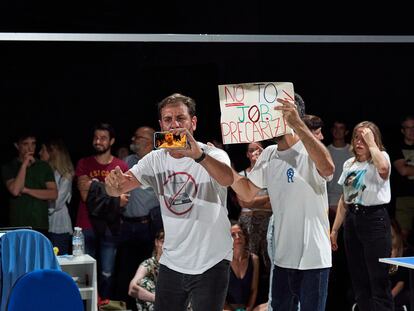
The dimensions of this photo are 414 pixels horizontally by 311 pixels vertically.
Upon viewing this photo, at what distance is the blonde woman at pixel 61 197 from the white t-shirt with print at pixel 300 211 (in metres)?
3.01

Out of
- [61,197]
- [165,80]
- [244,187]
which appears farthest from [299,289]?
[165,80]

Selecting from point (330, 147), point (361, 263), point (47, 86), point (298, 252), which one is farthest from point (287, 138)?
point (47, 86)

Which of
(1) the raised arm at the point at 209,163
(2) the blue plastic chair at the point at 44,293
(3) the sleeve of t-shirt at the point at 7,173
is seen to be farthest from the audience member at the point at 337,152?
(2) the blue plastic chair at the point at 44,293

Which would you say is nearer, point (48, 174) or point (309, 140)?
point (309, 140)

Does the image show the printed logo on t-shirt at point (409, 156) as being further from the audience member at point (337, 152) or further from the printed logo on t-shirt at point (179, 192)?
the printed logo on t-shirt at point (179, 192)

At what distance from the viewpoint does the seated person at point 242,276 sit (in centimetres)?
659

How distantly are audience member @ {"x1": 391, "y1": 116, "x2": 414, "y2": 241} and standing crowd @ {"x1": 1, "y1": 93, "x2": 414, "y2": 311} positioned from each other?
0.01 meters

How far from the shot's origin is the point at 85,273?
6145 mm

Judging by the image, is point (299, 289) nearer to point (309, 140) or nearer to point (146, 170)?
point (309, 140)

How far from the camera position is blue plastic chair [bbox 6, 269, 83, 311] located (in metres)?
3.70

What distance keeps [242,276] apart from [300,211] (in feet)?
7.36

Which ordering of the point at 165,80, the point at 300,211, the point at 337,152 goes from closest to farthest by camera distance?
the point at 300,211
the point at 337,152
the point at 165,80

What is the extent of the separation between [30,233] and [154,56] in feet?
14.1

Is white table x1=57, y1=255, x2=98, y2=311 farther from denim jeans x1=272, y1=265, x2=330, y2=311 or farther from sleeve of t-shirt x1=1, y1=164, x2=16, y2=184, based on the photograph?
denim jeans x1=272, y1=265, x2=330, y2=311
